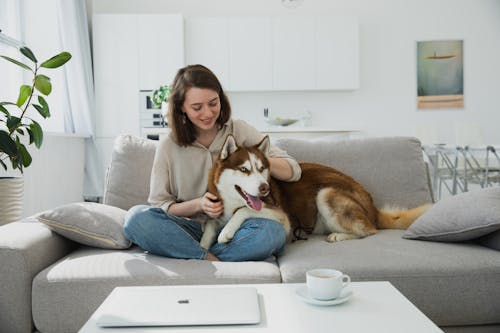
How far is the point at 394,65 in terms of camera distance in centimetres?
623

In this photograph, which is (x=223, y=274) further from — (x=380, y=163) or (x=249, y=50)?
(x=249, y=50)

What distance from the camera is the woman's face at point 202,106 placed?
1893 millimetres

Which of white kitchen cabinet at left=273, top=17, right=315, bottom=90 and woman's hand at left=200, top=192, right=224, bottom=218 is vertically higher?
white kitchen cabinet at left=273, top=17, right=315, bottom=90

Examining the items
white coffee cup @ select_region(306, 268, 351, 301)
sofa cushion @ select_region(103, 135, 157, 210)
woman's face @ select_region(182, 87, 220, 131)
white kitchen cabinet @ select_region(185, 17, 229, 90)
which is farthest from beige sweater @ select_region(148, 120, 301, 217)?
white kitchen cabinet @ select_region(185, 17, 229, 90)

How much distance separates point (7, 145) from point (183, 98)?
748 millimetres

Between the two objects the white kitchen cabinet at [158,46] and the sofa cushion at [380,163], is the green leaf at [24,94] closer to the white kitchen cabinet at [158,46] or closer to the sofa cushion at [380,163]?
the sofa cushion at [380,163]

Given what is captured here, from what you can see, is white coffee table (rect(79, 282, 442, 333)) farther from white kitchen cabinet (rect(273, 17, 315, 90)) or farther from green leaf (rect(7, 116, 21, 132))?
white kitchen cabinet (rect(273, 17, 315, 90))

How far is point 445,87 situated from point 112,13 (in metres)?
4.25

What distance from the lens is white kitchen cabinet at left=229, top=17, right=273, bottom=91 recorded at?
19.2 feet

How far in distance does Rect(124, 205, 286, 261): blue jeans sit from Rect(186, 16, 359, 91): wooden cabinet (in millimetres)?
4316

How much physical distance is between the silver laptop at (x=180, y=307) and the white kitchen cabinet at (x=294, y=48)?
4.93 metres

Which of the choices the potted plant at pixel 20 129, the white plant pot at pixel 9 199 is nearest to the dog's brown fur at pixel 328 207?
the potted plant at pixel 20 129

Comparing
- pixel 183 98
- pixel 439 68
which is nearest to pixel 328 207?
pixel 183 98

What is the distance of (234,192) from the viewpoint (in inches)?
72.9
